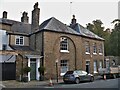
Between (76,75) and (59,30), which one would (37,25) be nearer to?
(59,30)

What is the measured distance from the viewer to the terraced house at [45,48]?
1125 inches

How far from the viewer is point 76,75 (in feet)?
82.5

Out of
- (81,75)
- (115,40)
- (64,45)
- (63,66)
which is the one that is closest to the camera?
(81,75)

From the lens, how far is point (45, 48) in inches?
1180

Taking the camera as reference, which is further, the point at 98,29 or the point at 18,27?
the point at 98,29

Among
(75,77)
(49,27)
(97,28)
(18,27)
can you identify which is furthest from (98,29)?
(75,77)

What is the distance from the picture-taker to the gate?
28297mm

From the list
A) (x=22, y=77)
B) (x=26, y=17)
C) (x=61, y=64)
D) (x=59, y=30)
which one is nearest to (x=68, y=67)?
(x=61, y=64)

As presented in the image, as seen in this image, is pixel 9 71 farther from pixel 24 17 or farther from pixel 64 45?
pixel 24 17

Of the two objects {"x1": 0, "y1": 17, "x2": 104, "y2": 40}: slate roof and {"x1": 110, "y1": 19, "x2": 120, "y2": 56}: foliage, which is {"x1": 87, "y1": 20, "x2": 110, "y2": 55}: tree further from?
{"x1": 0, "y1": 17, "x2": 104, "y2": 40}: slate roof

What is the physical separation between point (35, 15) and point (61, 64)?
842 centimetres

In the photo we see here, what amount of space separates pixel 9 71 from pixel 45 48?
5.69 meters

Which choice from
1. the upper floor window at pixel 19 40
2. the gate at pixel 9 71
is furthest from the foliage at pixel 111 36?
the gate at pixel 9 71

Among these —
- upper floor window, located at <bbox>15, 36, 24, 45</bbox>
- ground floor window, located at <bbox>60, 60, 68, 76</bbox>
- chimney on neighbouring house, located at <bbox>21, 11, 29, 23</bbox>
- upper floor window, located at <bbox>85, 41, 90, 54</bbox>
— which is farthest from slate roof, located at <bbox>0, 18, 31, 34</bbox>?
upper floor window, located at <bbox>85, 41, 90, 54</bbox>
